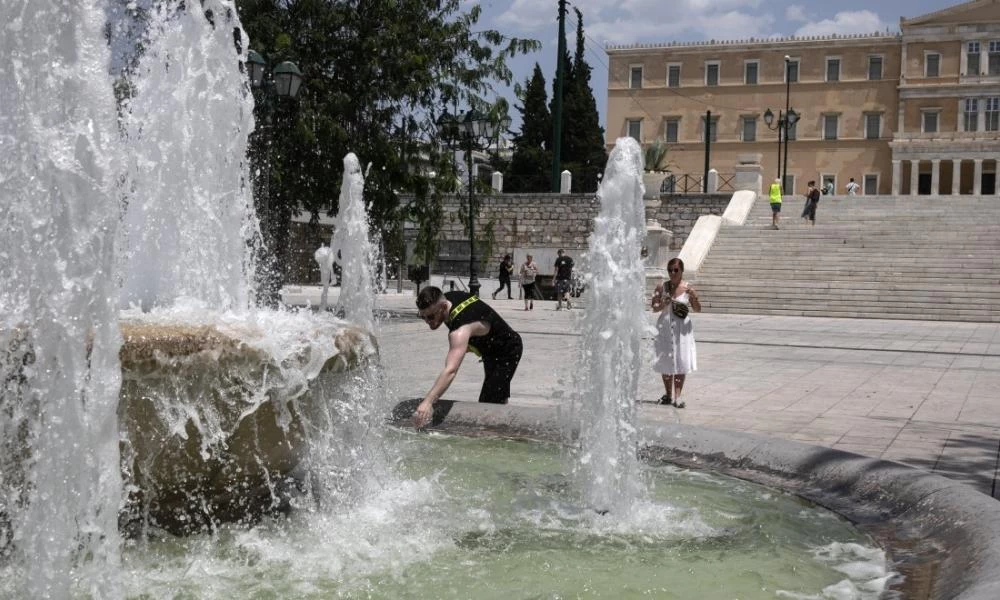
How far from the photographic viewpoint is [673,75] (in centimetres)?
6231

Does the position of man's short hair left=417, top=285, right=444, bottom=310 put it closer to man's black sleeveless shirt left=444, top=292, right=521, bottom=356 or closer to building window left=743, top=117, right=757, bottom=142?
man's black sleeveless shirt left=444, top=292, right=521, bottom=356

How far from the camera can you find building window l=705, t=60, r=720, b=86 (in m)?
61.4

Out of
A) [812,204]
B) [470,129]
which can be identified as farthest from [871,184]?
[470,129]

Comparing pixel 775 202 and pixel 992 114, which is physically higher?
pixel 992 114

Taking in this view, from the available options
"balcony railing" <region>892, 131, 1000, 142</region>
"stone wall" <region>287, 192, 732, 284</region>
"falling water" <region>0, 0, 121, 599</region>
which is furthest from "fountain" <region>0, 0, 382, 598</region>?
"balcony railing" <region>892, 131, 1000, 142</region>

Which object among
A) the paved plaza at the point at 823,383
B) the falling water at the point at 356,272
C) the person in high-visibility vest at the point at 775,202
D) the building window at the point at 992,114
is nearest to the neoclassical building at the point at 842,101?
the building window at the point at 992,114

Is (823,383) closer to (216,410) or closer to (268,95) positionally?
(216,410)

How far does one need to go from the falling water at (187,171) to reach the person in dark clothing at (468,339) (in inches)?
42.3

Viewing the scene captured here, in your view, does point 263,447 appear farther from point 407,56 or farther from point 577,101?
point 577,101

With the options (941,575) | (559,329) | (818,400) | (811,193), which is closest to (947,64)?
(811,193)

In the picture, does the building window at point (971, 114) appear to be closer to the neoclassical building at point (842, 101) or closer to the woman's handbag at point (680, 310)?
the neoclassical building at point (842, 101)

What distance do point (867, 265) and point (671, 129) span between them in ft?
129

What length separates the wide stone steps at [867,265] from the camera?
861 inches

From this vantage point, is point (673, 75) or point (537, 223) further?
point (673, 75)
